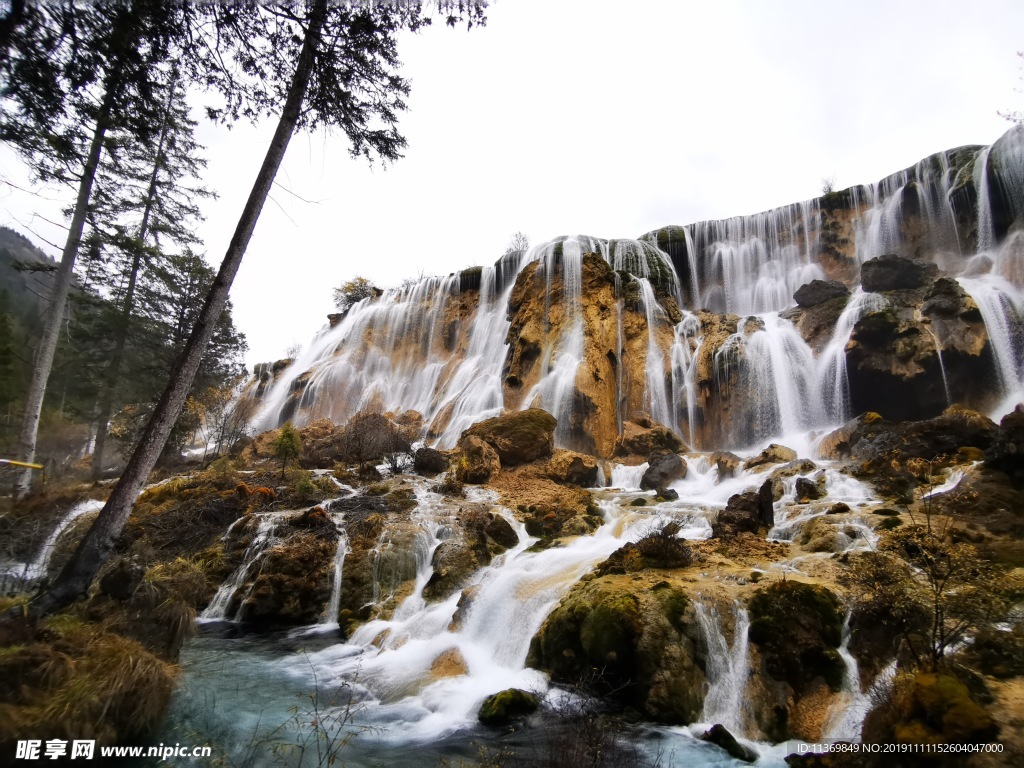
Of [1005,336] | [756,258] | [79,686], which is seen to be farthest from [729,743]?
[756,258]

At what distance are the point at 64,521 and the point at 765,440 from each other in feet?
79.8

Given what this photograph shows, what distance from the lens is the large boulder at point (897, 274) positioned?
74.6 ft

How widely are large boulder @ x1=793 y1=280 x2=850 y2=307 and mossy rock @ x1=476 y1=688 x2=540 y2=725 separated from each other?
25527 millimetres

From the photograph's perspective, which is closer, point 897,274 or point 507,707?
point 507,707

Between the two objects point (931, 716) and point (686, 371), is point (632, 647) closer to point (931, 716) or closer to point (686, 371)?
point (931, 716)

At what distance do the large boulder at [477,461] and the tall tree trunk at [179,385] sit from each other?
1076 cm

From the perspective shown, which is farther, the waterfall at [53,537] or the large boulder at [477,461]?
the large boulder at [477,461]

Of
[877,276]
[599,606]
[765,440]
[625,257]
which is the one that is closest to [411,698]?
[599,606]

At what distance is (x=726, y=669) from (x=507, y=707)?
2.85 m

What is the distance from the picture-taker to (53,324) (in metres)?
11.6

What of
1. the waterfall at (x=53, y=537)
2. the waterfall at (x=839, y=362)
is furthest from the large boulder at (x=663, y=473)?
the waterfall at (x=53, y=537)

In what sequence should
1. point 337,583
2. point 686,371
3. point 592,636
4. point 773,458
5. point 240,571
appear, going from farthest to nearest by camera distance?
1. point 686,371
2. point 773,458
3. point 240,571
4. point 337,583
5. point 592,636

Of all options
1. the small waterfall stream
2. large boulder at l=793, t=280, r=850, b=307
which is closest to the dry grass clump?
the small waterfall stream

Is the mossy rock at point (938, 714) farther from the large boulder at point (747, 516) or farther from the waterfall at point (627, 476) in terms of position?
the waterfall at point (627, 476)
